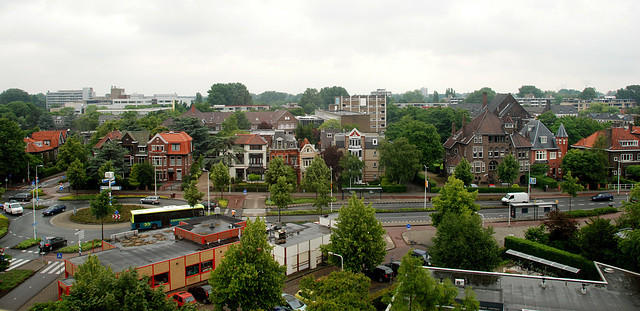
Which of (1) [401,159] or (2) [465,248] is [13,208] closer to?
(1) [401,159]

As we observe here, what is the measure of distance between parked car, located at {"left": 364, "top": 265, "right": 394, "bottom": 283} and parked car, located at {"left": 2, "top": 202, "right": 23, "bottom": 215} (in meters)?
45.6

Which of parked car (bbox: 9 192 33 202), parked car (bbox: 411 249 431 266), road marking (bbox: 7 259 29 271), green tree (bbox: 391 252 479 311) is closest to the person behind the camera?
green tree (bbox: 391 252 479 311)

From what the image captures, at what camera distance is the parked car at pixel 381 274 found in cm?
3878

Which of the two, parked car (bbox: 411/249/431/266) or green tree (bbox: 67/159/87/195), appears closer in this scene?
parked car (bbox: 411/249/431/266)

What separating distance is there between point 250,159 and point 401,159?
82.4 feet

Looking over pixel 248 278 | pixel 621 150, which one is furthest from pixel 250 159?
pixel 621 150

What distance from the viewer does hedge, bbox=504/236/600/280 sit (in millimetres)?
38969

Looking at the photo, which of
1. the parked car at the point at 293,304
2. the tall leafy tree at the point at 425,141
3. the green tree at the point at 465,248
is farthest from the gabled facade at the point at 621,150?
the parked car at the point at 293,304

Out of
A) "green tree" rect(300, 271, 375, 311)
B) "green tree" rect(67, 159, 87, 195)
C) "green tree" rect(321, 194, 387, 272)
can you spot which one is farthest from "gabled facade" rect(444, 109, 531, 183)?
"green tree" rect(67, 159, 87, 195)

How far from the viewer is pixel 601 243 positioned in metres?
39.8

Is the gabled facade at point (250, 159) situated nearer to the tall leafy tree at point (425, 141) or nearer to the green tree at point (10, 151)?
the tall leafy tree at point (425, 141)

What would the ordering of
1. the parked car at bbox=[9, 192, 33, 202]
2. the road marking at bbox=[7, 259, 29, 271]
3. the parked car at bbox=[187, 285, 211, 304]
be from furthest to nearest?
the parked car at bbox=[9, 192, 33, 202], the road marking at bbox=[7, 259, 29, 271], the parked car at bbox=[187, 285, 211, 304]

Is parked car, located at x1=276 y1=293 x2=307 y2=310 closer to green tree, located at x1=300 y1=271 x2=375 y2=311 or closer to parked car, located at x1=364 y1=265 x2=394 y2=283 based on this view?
green tree, located at x1=300 y1=271 x2=375 y2=311

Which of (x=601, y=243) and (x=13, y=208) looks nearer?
(x=601, y=243)
